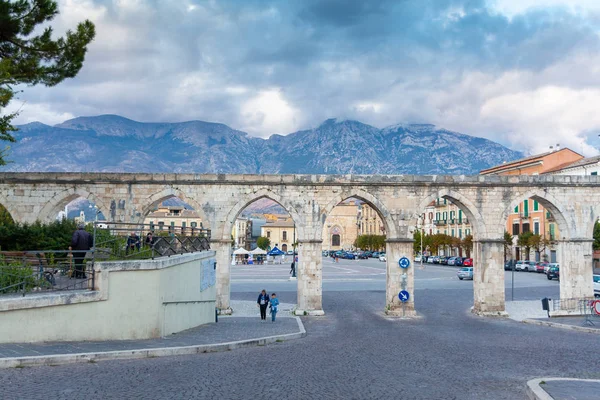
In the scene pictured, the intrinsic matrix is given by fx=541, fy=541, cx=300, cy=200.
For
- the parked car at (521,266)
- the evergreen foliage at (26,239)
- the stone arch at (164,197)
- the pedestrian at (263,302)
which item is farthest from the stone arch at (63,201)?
the parked car at (521,266)

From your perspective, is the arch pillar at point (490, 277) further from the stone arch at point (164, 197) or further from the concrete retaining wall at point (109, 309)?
the concrete retaining wall at point (109, 309)

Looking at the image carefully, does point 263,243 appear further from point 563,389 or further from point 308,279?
point 563,389

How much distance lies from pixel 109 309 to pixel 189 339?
246 cm

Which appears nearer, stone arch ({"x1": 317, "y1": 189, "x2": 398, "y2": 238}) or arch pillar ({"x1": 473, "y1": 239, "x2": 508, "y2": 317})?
stone arch ({"x1": 317, "y1": 189, "x2": 398, "y2": 238})

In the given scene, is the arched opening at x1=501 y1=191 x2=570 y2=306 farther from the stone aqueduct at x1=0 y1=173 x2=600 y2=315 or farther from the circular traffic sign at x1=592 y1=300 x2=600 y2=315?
the circular traffic sign at x1=592 y1=300 x2=600 y2=315

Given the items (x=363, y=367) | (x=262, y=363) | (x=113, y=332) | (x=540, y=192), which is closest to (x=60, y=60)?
(x=113, y=332)

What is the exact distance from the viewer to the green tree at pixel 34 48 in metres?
19.0

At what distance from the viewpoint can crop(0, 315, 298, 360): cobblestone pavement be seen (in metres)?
12.3

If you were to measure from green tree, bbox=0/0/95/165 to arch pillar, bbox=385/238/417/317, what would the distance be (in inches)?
619

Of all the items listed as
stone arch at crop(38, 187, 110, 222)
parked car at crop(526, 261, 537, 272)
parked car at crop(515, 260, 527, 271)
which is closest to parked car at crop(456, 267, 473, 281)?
parked car at crop(526, 261, 537, 272)

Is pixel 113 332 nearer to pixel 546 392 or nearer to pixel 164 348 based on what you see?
pixel 164 348

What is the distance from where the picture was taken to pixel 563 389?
392 inches

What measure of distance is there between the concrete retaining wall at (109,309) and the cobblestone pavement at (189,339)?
11.7 inches

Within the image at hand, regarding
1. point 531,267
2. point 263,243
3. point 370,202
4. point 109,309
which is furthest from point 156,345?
point 263,243
